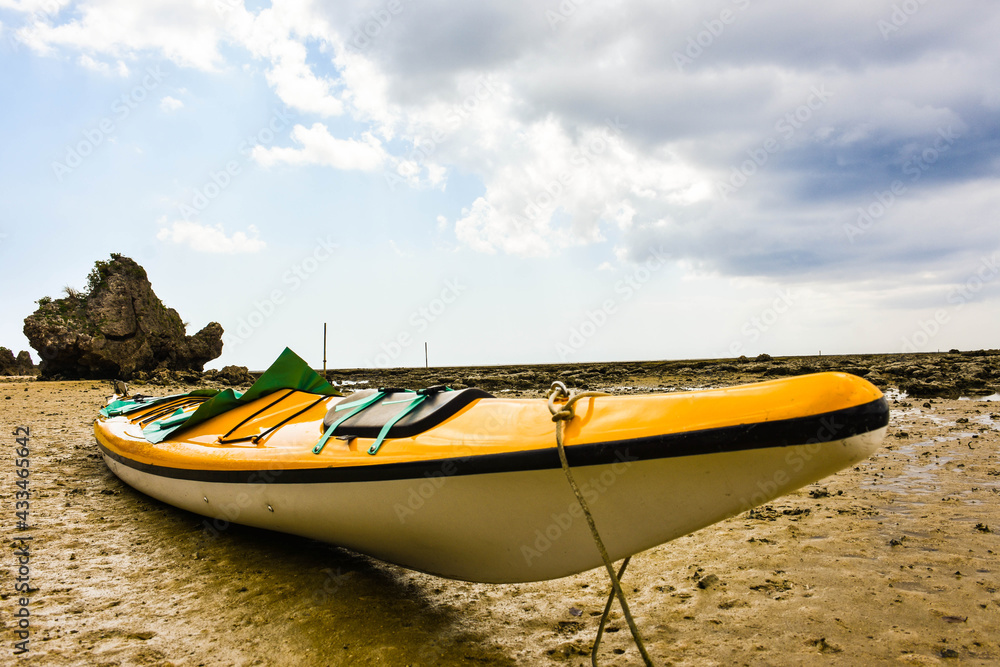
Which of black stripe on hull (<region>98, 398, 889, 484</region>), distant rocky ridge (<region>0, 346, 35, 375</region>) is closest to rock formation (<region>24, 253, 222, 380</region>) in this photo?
distant rocky ridge (<region>0, 346, 35, 375</region>)

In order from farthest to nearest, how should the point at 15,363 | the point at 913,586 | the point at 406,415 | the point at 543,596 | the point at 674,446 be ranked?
the point at 15,363 < the point at 543,596 < the point at 406,415 < the point at 913,586 < the point at 674,446

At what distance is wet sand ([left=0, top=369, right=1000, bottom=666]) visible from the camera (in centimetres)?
232

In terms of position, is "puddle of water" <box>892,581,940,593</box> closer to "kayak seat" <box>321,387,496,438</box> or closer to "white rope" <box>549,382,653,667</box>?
"white rope" <box>549,382,653,667</box>

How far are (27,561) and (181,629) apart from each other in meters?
1.73

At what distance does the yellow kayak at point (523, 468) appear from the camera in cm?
181

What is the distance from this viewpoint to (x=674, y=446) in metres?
1.88

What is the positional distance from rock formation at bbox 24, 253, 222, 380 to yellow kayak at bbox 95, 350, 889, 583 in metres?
16.3

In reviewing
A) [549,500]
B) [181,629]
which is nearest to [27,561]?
[181,629]

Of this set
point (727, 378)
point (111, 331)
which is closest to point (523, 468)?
point (727, 378)

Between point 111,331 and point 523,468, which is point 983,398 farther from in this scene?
point 111,331

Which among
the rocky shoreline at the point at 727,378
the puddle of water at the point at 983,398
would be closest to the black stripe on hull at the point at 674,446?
the rocky shoreline at the point at 727,378

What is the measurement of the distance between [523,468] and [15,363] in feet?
106

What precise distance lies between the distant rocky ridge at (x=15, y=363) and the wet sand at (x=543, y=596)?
1038 inches

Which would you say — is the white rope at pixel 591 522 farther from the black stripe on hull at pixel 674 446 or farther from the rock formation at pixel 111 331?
the rock formation at pixel 111 331
